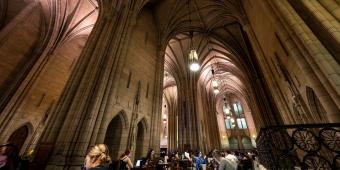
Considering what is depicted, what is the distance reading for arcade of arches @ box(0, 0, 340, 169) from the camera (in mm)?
3850

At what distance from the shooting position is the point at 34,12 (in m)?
11.5

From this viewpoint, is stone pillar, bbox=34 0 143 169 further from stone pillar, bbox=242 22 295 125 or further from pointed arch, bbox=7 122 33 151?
pointed arch, bbox=7 122 33 151

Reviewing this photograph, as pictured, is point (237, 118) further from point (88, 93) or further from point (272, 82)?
point (88, 93)

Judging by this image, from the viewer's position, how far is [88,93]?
586 cm

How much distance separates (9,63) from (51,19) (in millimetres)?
4538

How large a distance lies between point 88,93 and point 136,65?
3.81 meters

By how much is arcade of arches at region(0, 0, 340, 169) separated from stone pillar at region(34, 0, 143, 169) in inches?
A: 1.5

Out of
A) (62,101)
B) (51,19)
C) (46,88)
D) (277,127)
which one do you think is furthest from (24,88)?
(277,127)

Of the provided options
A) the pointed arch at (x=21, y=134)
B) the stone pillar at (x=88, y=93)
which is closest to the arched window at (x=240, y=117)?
the stone pillar at (x=88, y=93)

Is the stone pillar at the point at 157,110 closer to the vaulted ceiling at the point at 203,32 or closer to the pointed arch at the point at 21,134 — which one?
the vaulted ceiling at the point at 203,32

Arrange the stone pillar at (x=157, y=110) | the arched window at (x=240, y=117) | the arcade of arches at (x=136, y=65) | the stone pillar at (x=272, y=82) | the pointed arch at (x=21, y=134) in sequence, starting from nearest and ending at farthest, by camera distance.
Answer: the arcade of arches at (x=136, y=65), the stone pillar at (x=272, y=82), the stone pillar at (x=157, y=110), the pointed arch at (x=21, y=134), the arched window at (x=240, y=117)

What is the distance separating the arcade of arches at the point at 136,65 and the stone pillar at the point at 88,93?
38 mm

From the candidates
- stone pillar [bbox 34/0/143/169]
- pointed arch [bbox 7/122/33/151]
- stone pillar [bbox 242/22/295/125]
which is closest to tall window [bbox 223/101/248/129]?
stone pillar [bbox 242/22/295/125]

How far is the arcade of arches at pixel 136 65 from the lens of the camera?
3.85 meters
